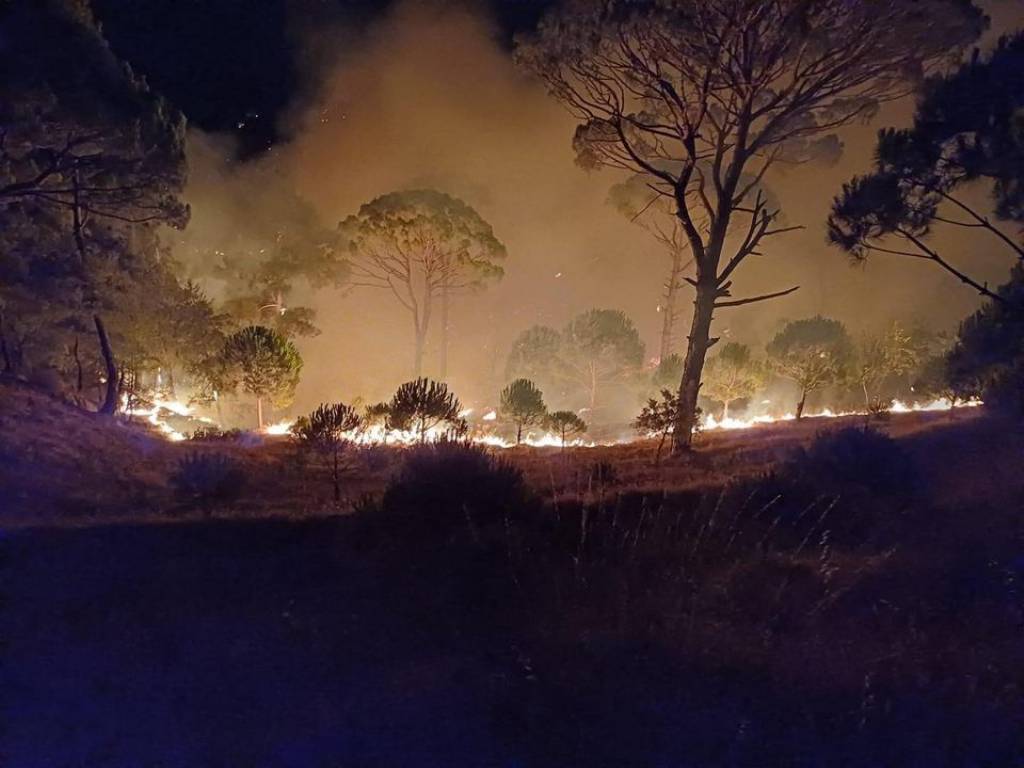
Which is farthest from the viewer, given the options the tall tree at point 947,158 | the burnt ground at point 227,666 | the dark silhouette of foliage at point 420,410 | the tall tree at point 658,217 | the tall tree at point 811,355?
the tall tree at point 658,217

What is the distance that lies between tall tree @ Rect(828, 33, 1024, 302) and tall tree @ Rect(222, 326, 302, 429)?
15228 mm

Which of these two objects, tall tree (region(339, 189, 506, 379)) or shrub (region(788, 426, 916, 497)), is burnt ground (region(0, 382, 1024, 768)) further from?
tall tree (region(339, 189, 506, 379))

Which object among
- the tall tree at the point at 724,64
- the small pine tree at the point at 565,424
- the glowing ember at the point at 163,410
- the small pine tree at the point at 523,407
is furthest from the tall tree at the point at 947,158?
the glowing ember at the point at 163,410

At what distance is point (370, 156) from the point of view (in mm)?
39375

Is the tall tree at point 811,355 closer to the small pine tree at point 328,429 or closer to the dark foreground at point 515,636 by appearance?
the small pine tree at point 328,429

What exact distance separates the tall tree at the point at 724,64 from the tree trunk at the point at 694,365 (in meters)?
0.02

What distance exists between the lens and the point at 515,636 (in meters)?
5.16

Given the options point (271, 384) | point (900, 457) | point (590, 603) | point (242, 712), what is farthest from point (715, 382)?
point (242, 712)

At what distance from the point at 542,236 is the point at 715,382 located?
17720 mm

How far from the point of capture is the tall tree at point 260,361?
22.0m

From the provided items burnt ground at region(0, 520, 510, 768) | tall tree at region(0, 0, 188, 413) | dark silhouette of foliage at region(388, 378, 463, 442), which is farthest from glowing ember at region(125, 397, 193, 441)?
burnt ground at region(0, 520, 510, 768)

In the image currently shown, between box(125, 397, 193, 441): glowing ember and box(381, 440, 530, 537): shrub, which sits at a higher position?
box(125, 397, 193, 441): glowing ember

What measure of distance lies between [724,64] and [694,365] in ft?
18.4

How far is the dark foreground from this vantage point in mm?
4172
